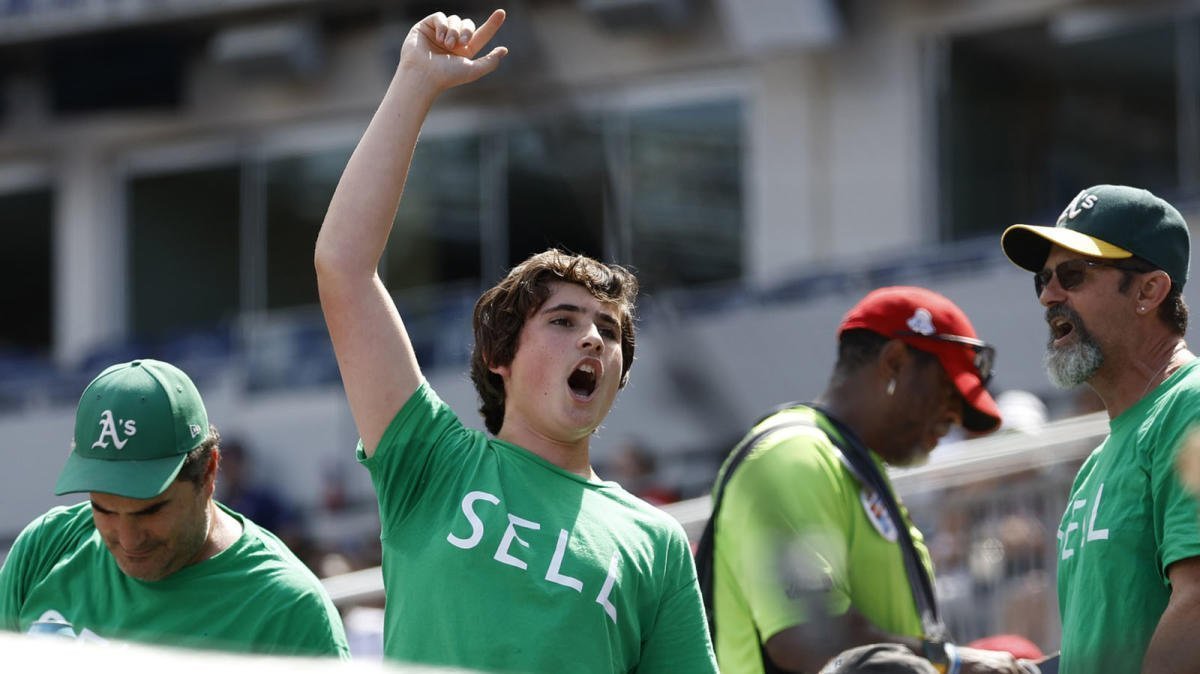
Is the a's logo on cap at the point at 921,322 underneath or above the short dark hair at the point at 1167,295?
underneath

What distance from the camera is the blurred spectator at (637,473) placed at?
36.2ft

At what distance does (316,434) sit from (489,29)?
39.6 feet

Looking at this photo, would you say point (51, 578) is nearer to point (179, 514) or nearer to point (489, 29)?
point (179, 514)

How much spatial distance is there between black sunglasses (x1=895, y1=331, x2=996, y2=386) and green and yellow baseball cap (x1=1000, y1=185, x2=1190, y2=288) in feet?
2.18

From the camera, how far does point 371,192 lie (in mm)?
3377

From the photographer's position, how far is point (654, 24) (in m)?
16.1

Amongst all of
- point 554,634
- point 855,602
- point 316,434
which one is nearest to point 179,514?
point 554,634

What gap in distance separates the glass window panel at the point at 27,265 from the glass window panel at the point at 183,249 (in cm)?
111

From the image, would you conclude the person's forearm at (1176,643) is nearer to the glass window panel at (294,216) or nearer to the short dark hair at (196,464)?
the short dark hair at (196,464)

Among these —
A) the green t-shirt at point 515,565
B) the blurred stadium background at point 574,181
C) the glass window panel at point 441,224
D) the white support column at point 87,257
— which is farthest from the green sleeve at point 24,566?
the white support column at point 87,257

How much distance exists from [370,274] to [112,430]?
2.41 ft

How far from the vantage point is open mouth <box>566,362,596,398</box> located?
138 inches

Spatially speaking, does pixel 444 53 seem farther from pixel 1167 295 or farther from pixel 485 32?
pixel 1167 295

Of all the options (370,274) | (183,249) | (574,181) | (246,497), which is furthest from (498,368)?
(183,249)
